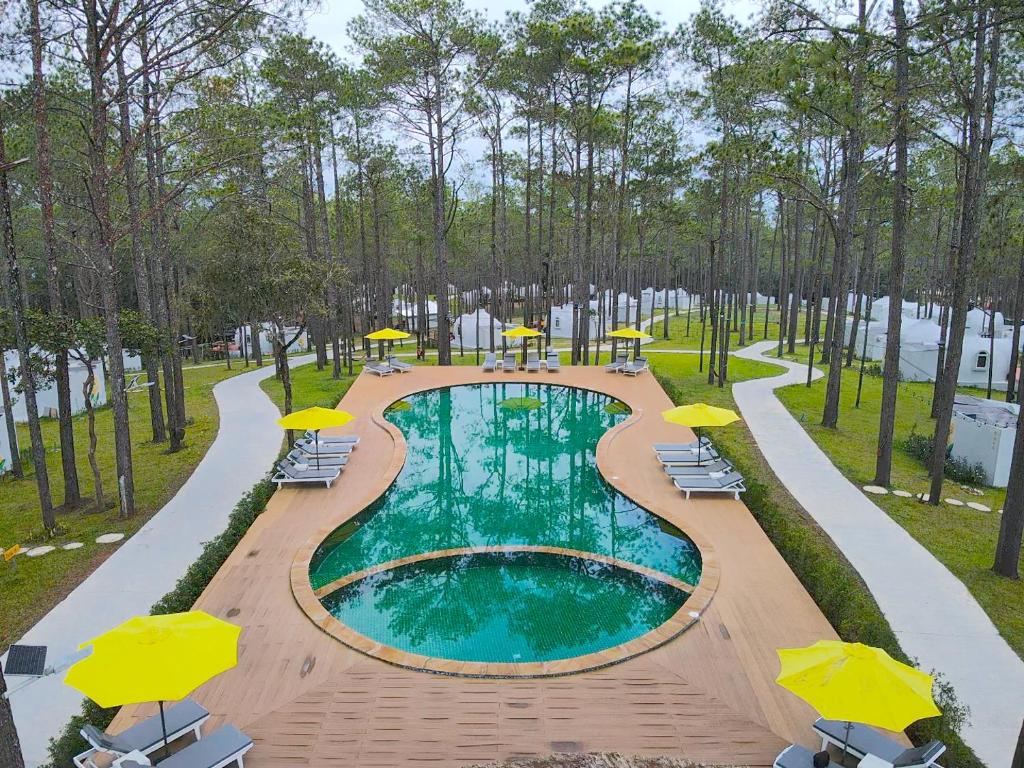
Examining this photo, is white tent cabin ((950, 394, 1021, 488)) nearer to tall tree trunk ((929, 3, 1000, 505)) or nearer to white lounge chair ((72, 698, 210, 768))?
tall tree trunk ((929, 3, 1000, 505))

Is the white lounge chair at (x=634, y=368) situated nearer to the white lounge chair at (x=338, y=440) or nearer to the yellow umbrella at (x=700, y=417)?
the yellow umbrella at (x=700, y=417)

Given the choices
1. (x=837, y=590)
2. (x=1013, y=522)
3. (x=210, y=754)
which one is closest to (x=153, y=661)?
(x=210, y=754)

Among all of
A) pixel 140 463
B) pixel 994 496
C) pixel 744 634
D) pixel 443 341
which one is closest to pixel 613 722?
pixel 744 634

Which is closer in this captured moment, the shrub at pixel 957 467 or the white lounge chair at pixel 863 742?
the white lounge chair at pixel 863 742

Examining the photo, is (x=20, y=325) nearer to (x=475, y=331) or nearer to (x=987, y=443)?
(x=987, y=443)

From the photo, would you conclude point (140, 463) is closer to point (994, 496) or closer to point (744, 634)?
point (744, 634)

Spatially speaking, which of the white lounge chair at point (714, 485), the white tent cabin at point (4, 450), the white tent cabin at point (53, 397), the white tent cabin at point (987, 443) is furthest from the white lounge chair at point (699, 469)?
the white tent cabin at point (53, 397)
